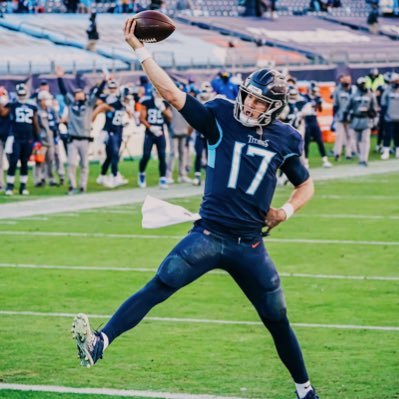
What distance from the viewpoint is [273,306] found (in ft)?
26.0

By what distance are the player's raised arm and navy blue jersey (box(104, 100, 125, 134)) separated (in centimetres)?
1556

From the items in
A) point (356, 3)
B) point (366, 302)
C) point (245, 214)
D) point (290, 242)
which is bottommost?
point (356, 3)

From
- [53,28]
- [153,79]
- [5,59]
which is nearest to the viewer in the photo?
[153,79]

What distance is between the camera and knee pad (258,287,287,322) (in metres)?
7.91

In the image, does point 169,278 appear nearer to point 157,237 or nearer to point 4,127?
point 157,237

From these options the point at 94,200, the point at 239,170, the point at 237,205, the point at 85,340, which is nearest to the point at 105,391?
the point at 85,340

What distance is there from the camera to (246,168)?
7.95 m

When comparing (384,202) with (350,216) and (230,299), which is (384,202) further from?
(230,299)

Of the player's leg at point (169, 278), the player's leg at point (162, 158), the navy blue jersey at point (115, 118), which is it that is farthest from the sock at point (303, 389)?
the navy blue jersey at point (115, 118)

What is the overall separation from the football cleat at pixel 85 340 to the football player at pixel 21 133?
14.9 m

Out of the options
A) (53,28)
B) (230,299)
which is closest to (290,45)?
(53,28)

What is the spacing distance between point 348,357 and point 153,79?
121 inches

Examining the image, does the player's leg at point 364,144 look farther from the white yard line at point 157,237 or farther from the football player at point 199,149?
the white yard line at point 157,237

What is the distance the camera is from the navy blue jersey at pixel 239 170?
7945 mm
